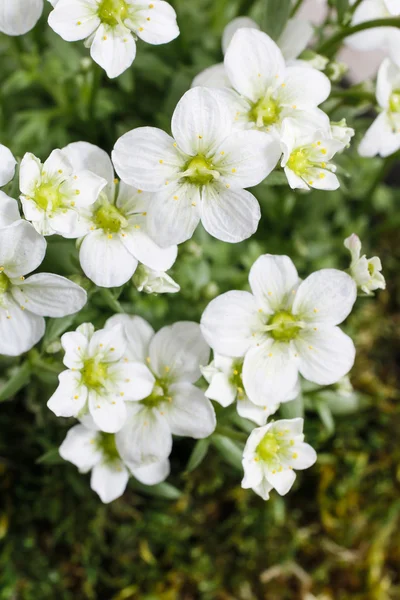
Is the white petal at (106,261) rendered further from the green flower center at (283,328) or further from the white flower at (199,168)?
the green flower center at (283,328)

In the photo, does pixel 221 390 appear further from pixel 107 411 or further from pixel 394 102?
pixel 394 102

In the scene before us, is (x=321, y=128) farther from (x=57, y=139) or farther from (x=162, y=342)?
(x=57, y=139)

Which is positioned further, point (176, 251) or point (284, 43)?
point (284, 43)

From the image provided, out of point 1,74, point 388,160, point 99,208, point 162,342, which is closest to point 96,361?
point 162,342

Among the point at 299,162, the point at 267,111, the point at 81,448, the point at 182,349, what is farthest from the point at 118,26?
the point at 81,448

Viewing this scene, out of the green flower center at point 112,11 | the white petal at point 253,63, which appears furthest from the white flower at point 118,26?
the white petal at point 253,63
